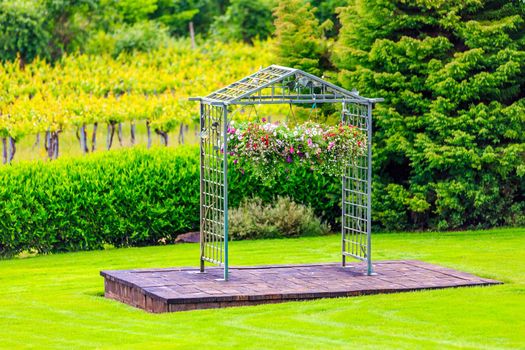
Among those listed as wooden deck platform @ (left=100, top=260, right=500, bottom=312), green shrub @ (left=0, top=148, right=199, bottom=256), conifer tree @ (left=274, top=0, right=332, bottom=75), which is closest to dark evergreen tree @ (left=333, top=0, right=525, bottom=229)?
conifer tree @ (left=274, top=0, right=332, bottom=75)

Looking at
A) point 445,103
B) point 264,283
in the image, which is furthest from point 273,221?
point 264,283

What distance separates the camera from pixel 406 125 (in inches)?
782

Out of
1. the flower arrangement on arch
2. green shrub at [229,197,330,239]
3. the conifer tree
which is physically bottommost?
green shrub at [229,197,330,239]

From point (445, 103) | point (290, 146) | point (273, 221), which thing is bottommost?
point (273, 221)

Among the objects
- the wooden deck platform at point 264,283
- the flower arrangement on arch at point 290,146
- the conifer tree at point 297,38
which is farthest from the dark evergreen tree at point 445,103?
the flower arrangement on arch at point 290,146

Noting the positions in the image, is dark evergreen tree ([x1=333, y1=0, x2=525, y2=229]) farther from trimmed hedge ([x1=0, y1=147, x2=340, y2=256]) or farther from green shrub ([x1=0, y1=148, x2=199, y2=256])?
green shrub ([x1=0, y1=148, x2=199, y2=256])

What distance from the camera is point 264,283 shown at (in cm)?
1352

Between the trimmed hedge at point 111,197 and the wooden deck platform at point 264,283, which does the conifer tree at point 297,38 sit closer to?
→ the trimmed hedge at point 111,197

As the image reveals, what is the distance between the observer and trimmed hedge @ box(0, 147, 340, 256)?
18.7 m

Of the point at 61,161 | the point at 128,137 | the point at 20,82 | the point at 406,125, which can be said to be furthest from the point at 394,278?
the point at 128,137

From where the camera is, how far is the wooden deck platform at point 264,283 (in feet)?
41.5

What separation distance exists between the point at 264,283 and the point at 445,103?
23.4 feet

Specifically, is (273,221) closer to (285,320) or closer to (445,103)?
(445,103)

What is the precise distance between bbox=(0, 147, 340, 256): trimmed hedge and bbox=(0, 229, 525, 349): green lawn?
2425 mm
